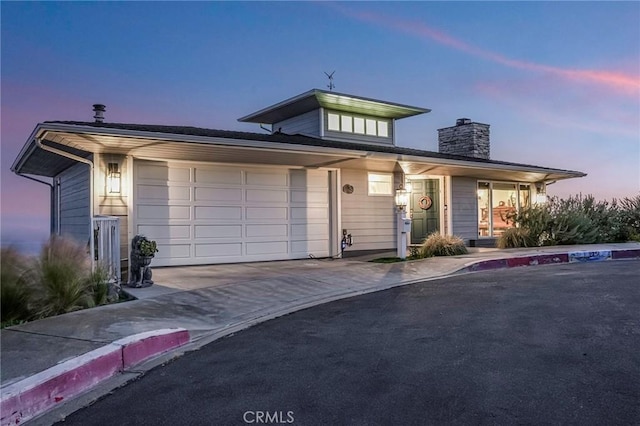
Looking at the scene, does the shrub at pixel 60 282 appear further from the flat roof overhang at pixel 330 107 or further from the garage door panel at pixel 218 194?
the flat roof overhang at pixel 330 107

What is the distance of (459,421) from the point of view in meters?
2.69

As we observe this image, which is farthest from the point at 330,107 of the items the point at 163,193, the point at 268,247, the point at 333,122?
the point at 163,193

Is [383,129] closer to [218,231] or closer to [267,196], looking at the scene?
[267,196]

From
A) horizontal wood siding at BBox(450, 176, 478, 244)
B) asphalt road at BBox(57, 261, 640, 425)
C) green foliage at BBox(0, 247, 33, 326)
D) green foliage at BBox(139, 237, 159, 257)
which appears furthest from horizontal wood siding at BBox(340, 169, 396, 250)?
green foliage at BBox(0, 247, 33, 326)

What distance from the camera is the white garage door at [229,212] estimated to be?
32.7 ft

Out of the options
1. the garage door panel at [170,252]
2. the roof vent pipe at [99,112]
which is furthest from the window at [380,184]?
the roof vent pipe at [99,112]

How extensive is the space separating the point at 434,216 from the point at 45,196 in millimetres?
12797

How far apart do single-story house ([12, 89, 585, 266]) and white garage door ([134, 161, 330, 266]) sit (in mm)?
24

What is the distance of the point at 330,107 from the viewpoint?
14742 mm

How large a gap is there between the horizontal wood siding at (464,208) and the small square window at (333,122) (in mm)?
4118

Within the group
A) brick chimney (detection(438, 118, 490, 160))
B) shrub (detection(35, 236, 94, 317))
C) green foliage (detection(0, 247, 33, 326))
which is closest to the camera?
green foliage (detection(0, 247, 33, 326))

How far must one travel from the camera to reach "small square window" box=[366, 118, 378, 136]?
15.7 m

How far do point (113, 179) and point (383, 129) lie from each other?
967cm

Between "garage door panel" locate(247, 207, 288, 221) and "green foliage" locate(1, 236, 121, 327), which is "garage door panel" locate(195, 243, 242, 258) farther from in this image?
"green foliage" locate(1, 236, 121, 327)
